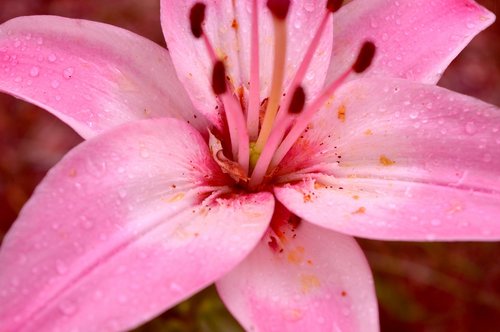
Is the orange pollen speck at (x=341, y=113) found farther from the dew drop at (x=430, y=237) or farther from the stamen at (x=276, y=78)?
the dew drop at (x=430, y=237)

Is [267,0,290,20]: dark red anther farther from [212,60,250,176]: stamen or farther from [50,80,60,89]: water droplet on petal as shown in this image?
[50,80,60,89]: water droplet on petal

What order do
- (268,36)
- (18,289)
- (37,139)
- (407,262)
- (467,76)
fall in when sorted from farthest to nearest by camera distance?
1. (467,76)
2. (37,139)
3. (407,262)
4. (268,36)
5. (18,289)

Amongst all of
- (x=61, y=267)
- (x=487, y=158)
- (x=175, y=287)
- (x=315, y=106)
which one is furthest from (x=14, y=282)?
(x=487, y=158)

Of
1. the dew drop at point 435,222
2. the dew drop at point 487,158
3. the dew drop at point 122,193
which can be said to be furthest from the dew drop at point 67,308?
the dew drop at point 487,158

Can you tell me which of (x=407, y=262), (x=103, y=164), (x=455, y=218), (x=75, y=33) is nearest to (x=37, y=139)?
(x=407, y=262)

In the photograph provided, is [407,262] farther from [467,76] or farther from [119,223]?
[119,223]

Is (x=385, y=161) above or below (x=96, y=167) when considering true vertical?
below

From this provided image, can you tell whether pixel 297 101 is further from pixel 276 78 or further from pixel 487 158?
pixel 487 158
